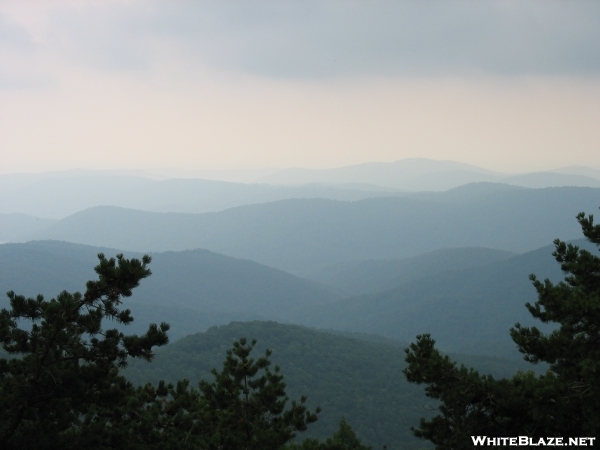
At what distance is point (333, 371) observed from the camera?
77125mm

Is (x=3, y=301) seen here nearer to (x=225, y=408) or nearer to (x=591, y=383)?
(x=225, y=408)

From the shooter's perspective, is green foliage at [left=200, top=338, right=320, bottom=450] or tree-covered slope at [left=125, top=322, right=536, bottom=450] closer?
green foliage at [left=200, top=338, right=320, bottom=450]

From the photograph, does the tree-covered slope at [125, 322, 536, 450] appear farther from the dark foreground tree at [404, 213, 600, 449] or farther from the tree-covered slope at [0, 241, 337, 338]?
the tree-covered slope at [0, 241, 337, 338]

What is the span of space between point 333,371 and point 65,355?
70210 mm

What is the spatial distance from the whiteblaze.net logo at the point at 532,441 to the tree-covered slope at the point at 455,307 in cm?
12744

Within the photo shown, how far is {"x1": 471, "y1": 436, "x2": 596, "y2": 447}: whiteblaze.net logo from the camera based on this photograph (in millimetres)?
9664

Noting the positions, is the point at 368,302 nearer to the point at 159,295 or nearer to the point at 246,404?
the point at 159,295

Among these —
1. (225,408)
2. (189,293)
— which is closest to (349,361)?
(225,408)

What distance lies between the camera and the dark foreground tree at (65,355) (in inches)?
376

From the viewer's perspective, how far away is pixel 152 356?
33.1ft

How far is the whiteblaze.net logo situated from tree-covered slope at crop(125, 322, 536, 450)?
48.6 meters

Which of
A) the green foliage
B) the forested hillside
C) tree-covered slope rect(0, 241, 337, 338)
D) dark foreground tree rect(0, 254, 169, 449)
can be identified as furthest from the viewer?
tree-covered slope rect(0, 241, 337, 338)

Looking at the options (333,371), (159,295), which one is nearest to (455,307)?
(333,371)

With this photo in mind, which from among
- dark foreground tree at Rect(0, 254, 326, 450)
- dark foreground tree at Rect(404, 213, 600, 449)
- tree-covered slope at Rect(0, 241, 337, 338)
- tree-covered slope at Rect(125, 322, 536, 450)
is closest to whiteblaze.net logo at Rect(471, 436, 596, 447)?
dark foreground tree at Rect(404, 213, 600, 449)
